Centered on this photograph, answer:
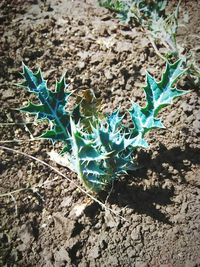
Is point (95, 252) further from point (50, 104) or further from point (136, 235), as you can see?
point (50, 104)

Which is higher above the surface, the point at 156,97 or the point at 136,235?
the point at 156,97

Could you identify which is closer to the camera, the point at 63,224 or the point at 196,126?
the point at 63,224

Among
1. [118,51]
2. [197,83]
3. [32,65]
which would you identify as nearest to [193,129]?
[197,83]

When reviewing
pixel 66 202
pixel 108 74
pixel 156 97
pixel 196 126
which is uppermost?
pixel 156 97

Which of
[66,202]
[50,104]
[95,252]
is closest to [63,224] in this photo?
[66,202]

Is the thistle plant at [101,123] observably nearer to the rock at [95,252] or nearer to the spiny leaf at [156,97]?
the spiny leaf at [156,97]

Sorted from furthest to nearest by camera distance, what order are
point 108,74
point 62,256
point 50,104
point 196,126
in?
1. point 108,74
2. point 196,126
3. point 50,104
4. point 62,256

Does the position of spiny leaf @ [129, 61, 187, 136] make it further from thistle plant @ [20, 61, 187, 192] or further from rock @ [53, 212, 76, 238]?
rock @ [53, 212, 76, 238]

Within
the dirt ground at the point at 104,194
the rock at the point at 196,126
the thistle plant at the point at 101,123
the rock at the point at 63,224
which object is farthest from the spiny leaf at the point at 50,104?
the rock at the point at 196,126

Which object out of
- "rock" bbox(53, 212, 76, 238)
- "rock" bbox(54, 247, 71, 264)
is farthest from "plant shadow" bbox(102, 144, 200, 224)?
"rock" bbox(54, 247, 71, 264)
